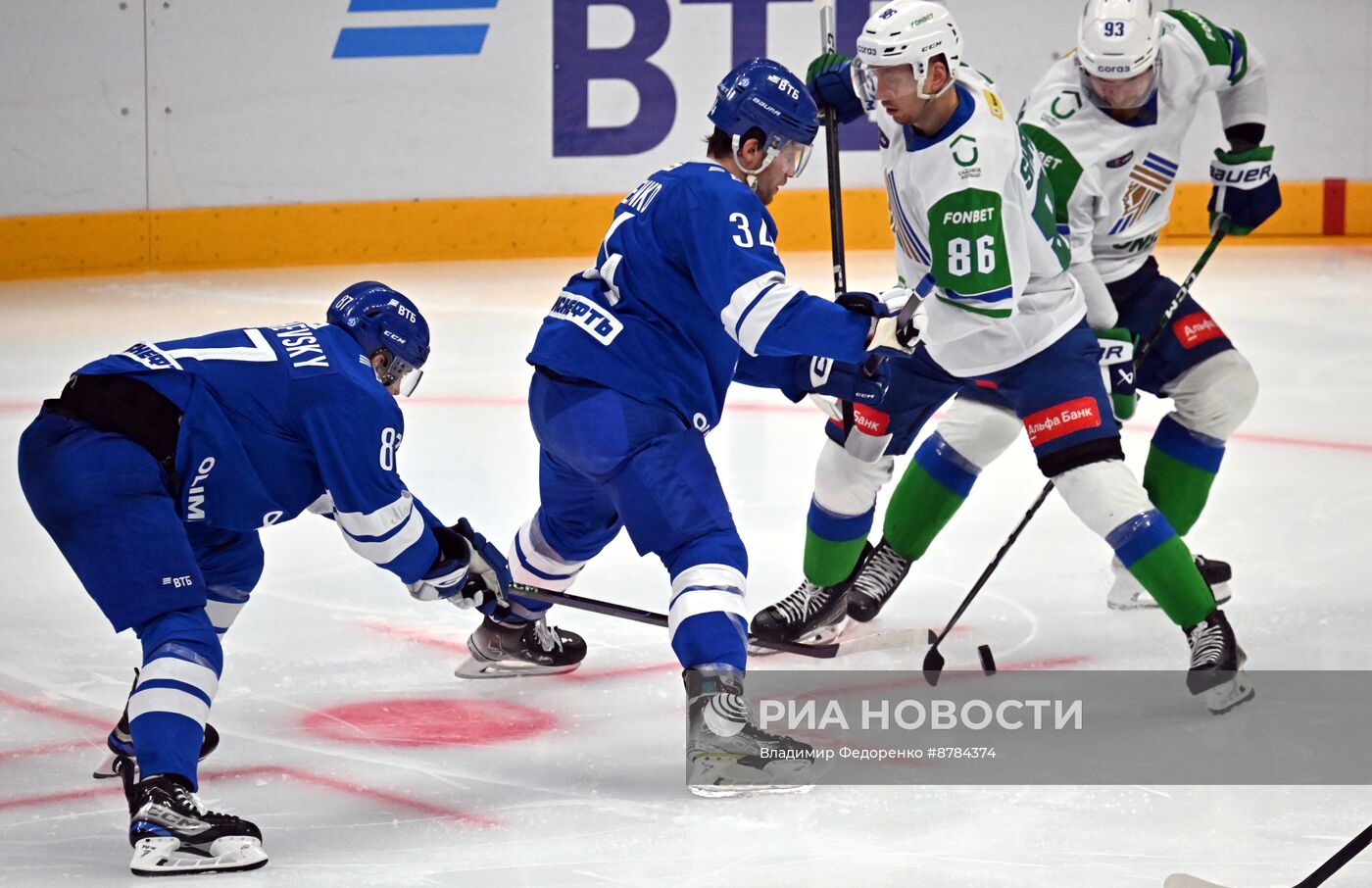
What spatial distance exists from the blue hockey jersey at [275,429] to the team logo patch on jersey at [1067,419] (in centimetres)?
123

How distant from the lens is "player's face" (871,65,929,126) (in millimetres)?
3496

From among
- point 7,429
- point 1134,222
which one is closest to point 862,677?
point 1134,222

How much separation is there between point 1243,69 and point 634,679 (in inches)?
76.9

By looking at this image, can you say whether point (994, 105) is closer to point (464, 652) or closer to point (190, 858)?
point (464, 652)

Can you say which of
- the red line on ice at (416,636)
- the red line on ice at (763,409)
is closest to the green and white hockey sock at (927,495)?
the red line on ice at (416,636)

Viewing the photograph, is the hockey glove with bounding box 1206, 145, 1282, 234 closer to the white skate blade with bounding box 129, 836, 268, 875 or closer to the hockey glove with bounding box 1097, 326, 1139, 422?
the hockey glove with bounding box 1097, 326, 1139, 422

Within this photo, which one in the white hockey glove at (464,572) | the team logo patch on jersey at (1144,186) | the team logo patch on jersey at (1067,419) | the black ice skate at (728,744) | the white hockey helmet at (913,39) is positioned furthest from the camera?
the team logo patch on jersey at (1144,186)

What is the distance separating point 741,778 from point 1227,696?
3.14 ft

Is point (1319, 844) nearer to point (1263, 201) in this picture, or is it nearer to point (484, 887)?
point (484, 887)

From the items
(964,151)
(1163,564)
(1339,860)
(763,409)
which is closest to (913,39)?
(964,151)

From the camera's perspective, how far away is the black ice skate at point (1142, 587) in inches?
167

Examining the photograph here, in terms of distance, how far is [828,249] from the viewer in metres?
8.94

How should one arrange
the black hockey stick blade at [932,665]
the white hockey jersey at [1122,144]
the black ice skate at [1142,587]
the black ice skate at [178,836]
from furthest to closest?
the black ice skate at [1142,587]
the white hockey jersey at [1122,144]
the black hockey stick blade at [932,665]
the black ice skate at [178,836]

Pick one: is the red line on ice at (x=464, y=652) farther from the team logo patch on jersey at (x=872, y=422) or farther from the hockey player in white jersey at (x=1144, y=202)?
the hockey player in white jersey at (x=1144, y=202)
